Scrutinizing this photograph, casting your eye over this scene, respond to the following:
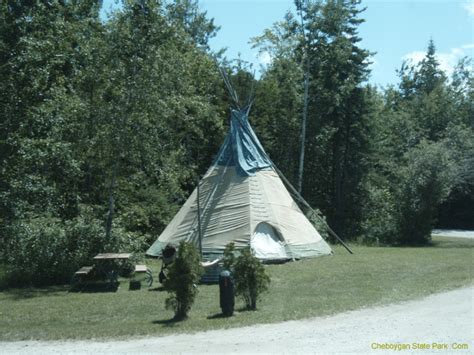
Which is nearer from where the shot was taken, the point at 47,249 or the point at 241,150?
the point at 47,249

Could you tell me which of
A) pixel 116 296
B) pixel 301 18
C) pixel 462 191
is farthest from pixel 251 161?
pixel 462 191

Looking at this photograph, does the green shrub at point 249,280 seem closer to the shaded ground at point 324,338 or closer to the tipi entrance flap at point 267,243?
the shaded ground at point 324,338

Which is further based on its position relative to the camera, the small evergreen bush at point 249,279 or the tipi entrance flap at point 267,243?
the tipi entrance flap at point 267,243

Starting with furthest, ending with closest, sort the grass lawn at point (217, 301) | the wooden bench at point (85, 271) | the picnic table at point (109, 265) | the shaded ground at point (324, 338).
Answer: the picnic table at point (109, 265)
the wooden bench at point (85, 271)
the grass lawn at point (217, 301)
the shaded ground at point (324, 338)

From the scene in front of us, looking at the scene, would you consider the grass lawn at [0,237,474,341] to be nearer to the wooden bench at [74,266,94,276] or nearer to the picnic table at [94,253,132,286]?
the picnic table at [94,253,132,286]

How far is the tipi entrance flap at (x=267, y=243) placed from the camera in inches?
671

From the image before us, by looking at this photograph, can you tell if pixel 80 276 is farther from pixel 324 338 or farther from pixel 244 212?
pixel 324 338

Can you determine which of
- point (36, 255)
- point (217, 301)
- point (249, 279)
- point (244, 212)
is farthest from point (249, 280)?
point (36, 255)

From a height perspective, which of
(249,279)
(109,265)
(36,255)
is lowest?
(109,265)

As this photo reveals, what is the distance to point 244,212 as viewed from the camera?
17.6m

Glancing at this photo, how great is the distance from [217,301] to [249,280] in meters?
1.38

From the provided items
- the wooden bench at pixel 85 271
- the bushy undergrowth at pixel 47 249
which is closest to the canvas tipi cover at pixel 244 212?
the bushy undergrowth at pixel 47 249

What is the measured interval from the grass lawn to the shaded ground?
53 centimetres

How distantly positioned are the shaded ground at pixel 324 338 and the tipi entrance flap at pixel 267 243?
295 inches
